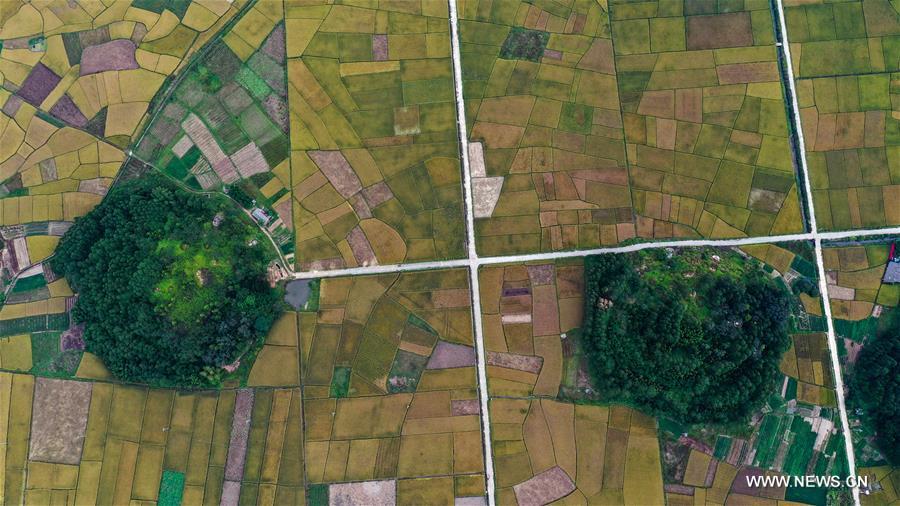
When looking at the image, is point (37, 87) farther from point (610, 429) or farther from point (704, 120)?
point (704, 120)

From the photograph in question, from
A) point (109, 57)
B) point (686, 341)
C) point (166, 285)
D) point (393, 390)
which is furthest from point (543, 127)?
point (109, 57)

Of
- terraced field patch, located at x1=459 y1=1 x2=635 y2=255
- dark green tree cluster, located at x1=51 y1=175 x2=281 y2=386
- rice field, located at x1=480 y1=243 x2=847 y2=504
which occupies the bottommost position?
rice field, located at x1=480 y1=243 x2=847 y2=504

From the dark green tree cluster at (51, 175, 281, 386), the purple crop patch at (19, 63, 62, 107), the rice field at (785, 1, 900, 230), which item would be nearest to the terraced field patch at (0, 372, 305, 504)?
the dark green tree cluster at (51, 175, 281, 386)

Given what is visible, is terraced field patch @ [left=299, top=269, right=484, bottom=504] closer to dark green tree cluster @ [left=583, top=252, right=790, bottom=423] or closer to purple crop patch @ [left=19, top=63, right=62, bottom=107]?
dark green tree cluster @ [left=583, top=252, right=790, bottom=423]

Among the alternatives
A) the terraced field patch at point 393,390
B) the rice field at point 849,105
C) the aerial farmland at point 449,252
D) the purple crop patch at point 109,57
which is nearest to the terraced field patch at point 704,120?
the aerial farmland at point 449,252

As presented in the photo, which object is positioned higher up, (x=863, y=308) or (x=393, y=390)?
(x=863, y=308)

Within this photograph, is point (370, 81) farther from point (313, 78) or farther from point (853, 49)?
point (853, 49)

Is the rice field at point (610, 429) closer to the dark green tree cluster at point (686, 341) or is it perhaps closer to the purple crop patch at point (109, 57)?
the dark green tree cluster at point (686, 341)
